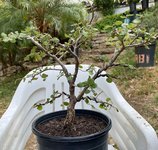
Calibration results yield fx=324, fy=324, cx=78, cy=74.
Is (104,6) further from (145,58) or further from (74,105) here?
(74,105)

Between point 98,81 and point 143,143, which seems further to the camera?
point 98,81

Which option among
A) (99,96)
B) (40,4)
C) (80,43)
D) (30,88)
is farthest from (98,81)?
(40,4)

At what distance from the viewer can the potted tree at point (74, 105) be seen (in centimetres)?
150

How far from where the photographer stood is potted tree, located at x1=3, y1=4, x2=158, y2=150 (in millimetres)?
1495

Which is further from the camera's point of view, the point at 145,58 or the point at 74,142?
the point at 145,58

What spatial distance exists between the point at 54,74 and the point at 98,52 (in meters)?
3.77

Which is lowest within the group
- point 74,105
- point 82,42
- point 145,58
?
point 145,58

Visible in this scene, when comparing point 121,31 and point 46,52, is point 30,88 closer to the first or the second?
point 46,52

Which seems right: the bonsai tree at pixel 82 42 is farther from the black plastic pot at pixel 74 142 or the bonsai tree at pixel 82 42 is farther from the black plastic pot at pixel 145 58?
the black plastic pot at pixel 145 58

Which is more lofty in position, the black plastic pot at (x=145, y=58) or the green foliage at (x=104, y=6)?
the green foliage at (x=104, y=6)

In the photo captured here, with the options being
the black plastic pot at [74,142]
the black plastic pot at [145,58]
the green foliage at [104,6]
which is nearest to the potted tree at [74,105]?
the black plastic pot at [74,142]

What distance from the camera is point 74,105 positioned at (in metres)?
1.65

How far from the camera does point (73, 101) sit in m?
1.64

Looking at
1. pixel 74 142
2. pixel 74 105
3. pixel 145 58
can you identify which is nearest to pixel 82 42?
pixel 74 105
